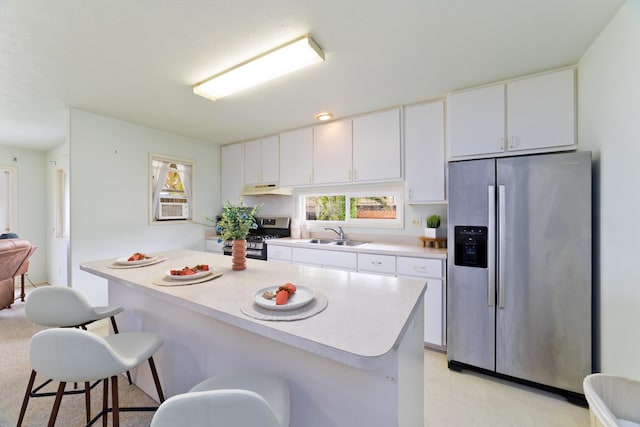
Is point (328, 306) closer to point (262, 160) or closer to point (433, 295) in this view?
point (433, 295)

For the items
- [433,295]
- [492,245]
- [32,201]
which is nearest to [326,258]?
[433,295]

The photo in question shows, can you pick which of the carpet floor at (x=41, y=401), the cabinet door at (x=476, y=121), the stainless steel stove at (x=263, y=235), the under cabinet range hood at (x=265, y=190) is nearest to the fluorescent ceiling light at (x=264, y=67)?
the cabinet door at (x=476, y=121)

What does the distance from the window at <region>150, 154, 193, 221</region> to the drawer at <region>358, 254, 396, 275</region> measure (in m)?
2.70

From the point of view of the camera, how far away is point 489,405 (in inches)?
68.6

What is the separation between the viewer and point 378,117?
286 centimetres

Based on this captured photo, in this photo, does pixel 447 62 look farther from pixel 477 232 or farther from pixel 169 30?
pixel 169 30

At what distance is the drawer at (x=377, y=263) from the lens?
2.52 metres

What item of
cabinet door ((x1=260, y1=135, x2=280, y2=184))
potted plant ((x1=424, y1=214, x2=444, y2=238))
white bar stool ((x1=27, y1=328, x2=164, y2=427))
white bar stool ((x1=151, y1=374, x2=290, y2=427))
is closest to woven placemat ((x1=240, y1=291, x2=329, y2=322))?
white bar stool ((x1=151, y1=374, x2=290, y2=427))

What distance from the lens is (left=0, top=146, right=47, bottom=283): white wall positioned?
446 cm

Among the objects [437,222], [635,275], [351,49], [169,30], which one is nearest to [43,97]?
[169,30]

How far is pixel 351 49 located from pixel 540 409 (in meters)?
2.69

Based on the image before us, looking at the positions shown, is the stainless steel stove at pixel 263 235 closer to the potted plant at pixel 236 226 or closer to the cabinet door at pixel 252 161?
the cabinet door at pixel 252 161

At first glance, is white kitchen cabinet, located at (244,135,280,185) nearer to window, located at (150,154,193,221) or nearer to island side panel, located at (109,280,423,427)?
window, located at (150,154,193,221)

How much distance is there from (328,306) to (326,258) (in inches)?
71.8
